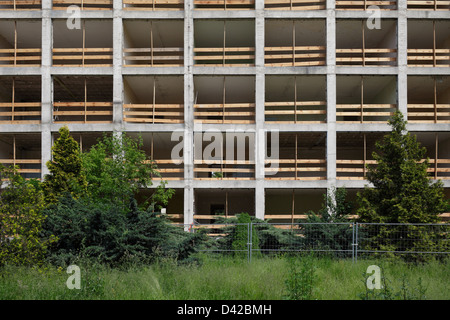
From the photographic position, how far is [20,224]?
10383 millimetres

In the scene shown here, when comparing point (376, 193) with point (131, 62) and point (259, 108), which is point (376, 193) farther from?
point (131, 62)

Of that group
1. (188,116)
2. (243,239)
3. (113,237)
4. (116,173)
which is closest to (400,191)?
(243,239)

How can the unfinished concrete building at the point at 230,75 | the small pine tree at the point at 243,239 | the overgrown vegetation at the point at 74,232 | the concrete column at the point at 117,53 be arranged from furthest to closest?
the concrete column at the point at 117,53 < the unfinished concrete building at the point at 230,75 < the small pine tree at the point at 243,239 < the overgrown vegetation at the point at 74,232

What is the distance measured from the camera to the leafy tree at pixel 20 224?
10109 mm

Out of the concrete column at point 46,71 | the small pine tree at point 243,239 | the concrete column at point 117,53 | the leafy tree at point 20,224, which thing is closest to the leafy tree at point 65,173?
the concrete column at point 46,71

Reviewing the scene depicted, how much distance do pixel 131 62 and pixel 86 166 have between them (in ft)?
27.4

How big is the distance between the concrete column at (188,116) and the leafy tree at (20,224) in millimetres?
10411

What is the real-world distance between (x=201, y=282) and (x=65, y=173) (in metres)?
10.6

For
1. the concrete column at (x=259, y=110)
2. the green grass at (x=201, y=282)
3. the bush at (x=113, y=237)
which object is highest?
the concrete column at (x=259, y=110)

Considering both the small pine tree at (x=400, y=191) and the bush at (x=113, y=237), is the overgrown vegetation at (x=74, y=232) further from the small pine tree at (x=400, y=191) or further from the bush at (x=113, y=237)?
the small pine tree at (x=400, y=191)

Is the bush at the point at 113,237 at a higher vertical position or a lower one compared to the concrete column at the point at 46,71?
lower

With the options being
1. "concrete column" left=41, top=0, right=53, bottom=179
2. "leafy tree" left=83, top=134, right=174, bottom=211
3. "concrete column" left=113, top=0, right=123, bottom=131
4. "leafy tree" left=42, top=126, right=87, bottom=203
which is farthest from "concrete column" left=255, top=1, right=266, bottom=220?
"concrete column" left=41, top=0, right=53, bottom=179

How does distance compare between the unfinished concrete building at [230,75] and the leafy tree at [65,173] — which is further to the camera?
the unfinished concrete building at [230,75]

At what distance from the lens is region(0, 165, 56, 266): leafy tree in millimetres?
10109
